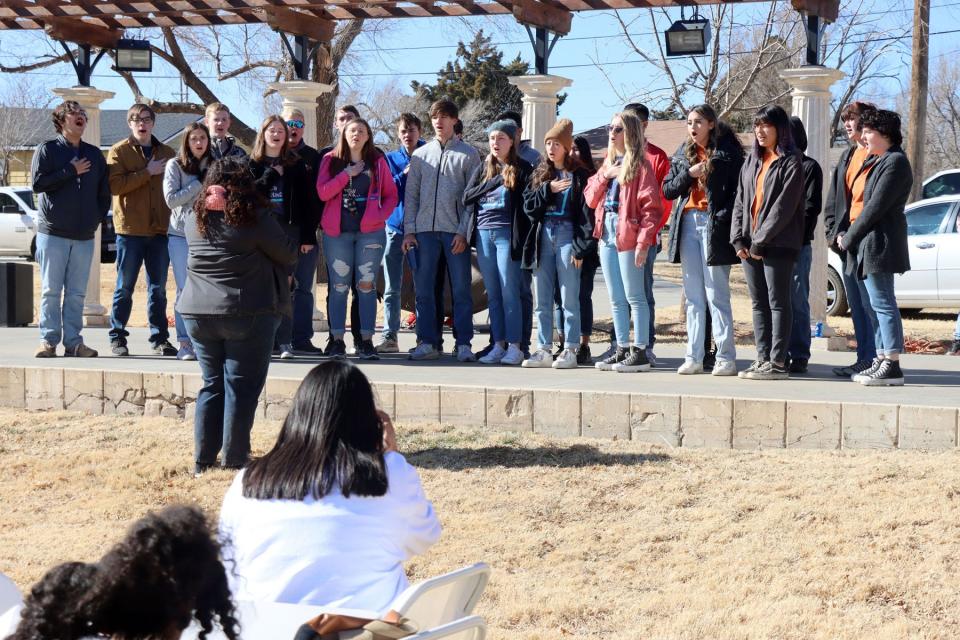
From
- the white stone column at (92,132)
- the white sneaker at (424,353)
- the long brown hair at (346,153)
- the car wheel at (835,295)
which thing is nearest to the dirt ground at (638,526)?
the white sneaker at (424,353)

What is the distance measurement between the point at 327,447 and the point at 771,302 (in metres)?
5.42

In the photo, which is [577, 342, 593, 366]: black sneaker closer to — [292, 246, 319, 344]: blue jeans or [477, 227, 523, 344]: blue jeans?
[477, 227, 523, 344]: blue jeans

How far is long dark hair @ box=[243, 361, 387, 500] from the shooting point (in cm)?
366

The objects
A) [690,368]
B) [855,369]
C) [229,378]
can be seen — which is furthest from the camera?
[690,368]

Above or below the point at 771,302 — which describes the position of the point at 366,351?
below

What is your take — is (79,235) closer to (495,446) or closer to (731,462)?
(495,446)

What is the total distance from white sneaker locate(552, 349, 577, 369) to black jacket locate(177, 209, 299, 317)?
9.80 feet

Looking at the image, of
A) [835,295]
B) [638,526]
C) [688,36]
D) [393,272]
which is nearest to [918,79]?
[835,295]

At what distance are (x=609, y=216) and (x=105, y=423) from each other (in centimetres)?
373

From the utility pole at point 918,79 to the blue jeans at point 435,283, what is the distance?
42.9 ft

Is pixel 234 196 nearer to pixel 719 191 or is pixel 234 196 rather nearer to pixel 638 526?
pixel 638 526

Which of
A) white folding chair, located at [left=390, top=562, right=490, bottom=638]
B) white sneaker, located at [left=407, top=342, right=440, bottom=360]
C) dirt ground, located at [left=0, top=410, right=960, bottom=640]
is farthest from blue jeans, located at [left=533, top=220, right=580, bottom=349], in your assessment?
white folding chair, located at [left=390, top=562, right=490, bottom=638]

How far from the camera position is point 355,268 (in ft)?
32.5

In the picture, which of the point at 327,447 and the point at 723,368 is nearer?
A: the point at 327,447
